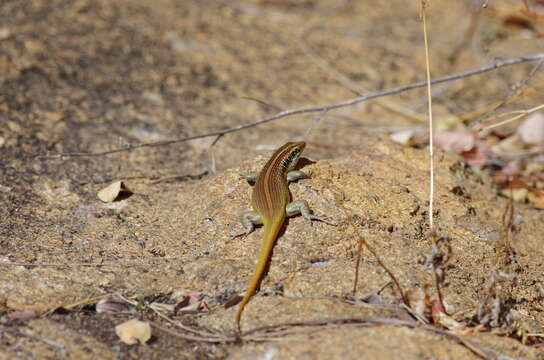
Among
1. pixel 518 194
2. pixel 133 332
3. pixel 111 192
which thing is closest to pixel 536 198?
pixel 518 194

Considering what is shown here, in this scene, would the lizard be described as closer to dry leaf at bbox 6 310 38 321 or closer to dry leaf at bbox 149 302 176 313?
dry leaf at bbox 149 302 176 313

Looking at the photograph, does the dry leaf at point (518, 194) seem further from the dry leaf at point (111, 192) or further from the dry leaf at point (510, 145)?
the dry leaf at point (111, 192)

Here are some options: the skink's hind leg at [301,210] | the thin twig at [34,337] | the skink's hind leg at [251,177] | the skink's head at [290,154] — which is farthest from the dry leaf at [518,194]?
the thin twig at [34,337]

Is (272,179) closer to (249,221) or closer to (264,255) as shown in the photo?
(249,221)

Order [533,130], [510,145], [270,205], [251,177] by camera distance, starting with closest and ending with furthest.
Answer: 1. [270,205]
2. [251,177]
3. [533,130]
4. [510,145]

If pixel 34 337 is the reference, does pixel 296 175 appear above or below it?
above

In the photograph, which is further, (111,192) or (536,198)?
(536,198)

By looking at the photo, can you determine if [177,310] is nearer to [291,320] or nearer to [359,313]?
[291,320]
